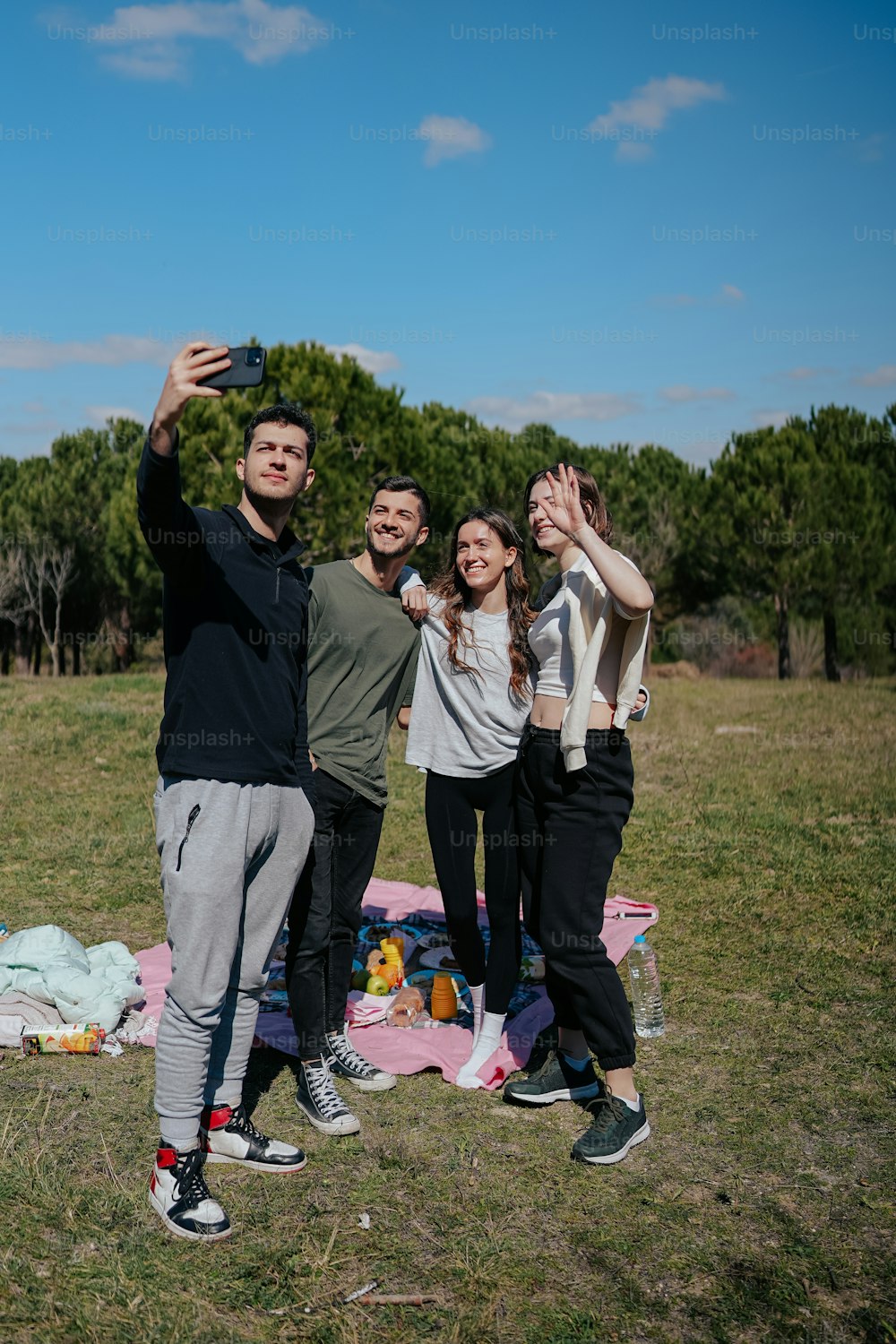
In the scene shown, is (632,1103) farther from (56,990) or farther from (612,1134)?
(56,990)

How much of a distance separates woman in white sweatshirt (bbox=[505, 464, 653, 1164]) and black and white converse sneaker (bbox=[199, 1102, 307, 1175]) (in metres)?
0.93

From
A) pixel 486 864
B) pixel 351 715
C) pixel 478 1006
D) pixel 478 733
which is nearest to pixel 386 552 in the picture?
pixel 351 715

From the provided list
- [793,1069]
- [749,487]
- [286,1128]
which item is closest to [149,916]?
[286,1128]

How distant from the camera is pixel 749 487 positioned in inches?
1005

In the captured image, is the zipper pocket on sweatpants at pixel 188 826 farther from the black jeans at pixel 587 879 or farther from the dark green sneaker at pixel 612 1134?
the dark green sneaker at pixel 612 1134

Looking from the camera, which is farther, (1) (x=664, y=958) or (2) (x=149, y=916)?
(2) (x=149, y=916)

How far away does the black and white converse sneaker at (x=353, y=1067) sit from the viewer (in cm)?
393

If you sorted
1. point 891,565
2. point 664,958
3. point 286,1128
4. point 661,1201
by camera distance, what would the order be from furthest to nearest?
point 891,565, point 664,958, point 286,1128, point 661,1201

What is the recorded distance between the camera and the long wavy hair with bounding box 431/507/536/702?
391 cm

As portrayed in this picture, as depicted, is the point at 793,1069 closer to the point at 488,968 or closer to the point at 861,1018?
the point at 861,1018

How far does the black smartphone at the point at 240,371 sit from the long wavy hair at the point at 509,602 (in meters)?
1.40

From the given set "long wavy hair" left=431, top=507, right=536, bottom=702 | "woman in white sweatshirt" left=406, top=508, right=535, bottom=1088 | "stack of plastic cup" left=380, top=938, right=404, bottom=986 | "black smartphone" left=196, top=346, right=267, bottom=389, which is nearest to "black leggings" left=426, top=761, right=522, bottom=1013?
"woman in white sweatshirt" left=406, top=508, right=535, bottom=1088

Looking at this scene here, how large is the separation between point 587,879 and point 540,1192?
96 cm

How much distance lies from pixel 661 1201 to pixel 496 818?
1424 millimetres
